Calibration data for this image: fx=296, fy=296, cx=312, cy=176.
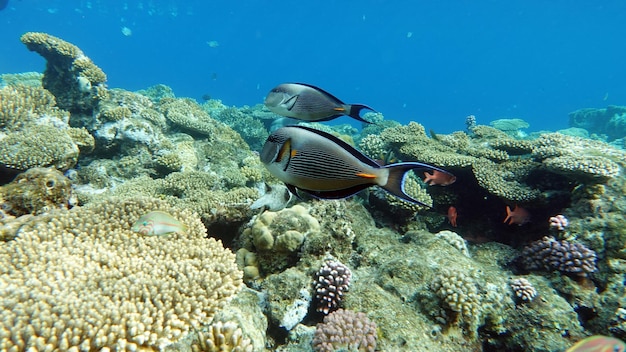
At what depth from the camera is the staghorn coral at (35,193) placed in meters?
4.48

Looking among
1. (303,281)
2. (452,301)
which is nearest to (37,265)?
(303,281)

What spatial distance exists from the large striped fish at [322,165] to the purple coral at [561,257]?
494 cm

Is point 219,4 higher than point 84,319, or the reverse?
point 219,4

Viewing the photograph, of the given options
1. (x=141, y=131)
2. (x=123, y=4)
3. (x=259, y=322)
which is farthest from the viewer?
(x=123, y=4)

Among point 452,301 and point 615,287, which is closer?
point 452,301

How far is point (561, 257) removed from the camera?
467 cm

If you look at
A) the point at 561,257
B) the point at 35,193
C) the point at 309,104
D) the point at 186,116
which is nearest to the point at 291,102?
the point at 309,104

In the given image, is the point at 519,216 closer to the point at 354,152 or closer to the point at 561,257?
the point at 561,257

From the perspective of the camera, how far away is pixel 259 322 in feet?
10.4

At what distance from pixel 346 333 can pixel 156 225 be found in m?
2.29

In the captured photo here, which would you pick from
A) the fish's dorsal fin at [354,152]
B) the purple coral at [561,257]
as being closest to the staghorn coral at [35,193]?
the fish's dorsal fin at [354,152]

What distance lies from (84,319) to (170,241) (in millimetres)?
1183

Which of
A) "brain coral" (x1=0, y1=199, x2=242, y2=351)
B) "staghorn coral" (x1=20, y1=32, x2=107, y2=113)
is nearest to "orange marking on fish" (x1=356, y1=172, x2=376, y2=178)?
"brain coral" (x1=0, y1=199, x2=242, y2=351)

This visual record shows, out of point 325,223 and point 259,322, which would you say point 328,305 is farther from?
point 325,223
